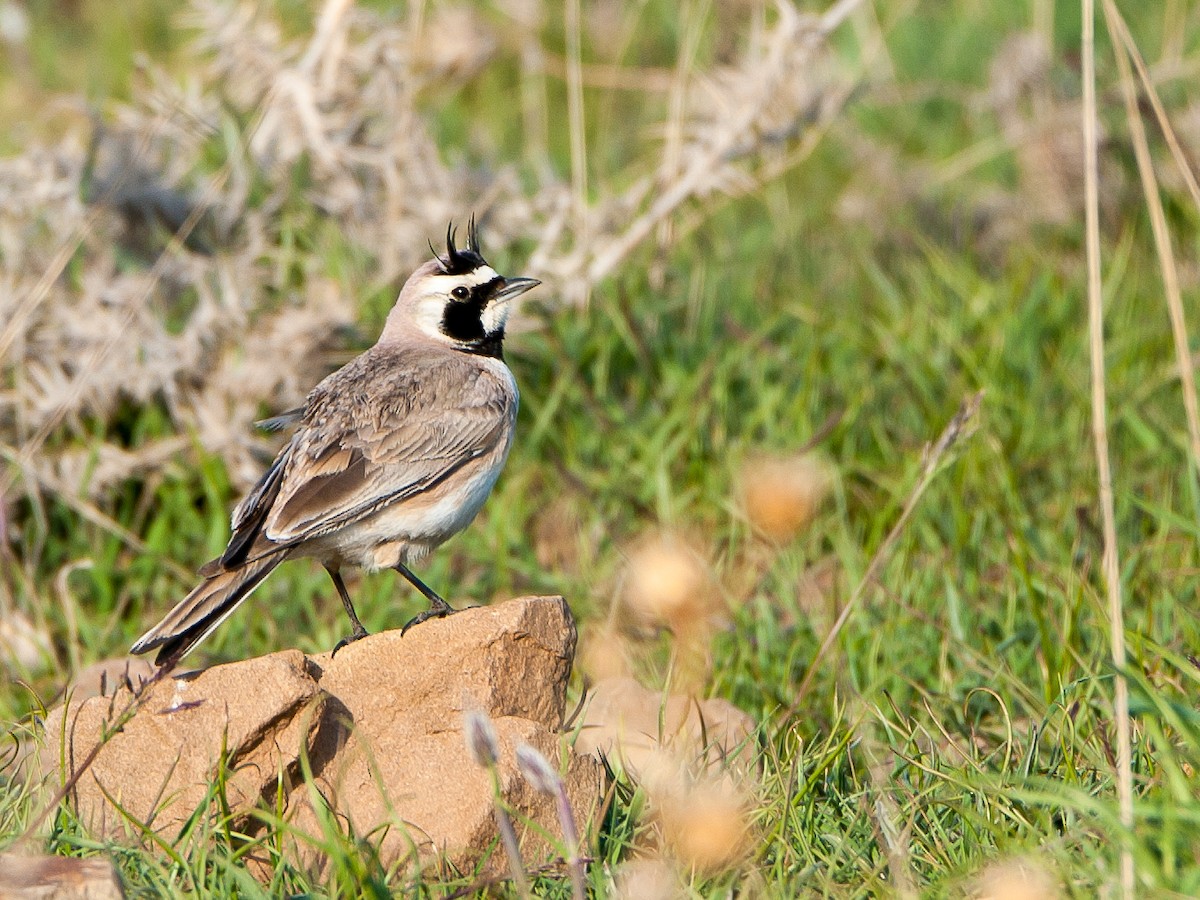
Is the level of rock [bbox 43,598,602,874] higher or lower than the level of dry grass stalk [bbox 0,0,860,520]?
lower

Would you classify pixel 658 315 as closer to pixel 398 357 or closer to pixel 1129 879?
pixel 398 357

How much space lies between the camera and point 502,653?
400cm

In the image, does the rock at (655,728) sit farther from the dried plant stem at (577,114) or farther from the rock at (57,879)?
the dried plant stem at (577,114)

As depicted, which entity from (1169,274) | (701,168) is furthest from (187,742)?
(701,168)

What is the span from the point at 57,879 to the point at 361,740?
0.78 m

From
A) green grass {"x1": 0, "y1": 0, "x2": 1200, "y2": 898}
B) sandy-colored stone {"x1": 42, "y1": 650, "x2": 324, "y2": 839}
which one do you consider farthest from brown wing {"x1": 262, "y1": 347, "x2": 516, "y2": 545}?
green grass {"x1": 0, "y1": 0, "x2": 1200, "y2": 898}

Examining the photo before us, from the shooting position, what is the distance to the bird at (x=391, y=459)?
14.7ft

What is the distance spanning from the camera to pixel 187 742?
3.80 metres

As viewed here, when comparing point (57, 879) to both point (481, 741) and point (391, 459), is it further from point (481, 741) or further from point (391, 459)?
point (391, 459)

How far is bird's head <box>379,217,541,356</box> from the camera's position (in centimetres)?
533

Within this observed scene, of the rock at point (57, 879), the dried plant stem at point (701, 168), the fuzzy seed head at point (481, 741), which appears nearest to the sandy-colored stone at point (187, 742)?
the rock at point (57, 879)

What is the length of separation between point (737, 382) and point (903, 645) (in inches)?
82.4

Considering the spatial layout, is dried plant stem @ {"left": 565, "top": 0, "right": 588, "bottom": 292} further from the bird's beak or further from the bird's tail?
the bird's tail

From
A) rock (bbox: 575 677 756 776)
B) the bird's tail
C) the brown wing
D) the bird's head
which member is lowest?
rock (bbox: 575 677 756 776)
